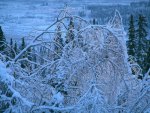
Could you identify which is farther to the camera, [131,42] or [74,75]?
[131,42]

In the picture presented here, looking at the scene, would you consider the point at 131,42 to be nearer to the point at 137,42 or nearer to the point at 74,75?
the point at 137,42

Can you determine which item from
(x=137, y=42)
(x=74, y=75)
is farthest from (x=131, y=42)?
(x=74, y=75)

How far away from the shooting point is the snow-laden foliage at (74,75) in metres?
5.18

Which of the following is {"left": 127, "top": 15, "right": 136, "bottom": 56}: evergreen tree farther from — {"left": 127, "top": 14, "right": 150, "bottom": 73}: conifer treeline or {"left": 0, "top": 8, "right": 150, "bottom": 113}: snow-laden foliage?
{"left": 0, "top": 8, "right": 150, "bottom": 113}: snow-laden foliage

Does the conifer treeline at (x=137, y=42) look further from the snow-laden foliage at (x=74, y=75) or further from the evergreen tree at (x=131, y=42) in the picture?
the snow-laden foliage at (x=74, y=75)

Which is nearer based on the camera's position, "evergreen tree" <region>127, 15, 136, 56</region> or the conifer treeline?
"evergreen tree" <region>127, 15, 136, 56</region>

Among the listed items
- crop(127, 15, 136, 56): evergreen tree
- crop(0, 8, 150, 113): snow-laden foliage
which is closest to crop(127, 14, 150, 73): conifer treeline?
crop(127, 15, 136, 56): evergreen tree

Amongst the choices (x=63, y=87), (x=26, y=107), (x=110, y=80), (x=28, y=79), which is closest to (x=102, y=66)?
(x=110, y=80)

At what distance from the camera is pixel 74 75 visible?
245 inches

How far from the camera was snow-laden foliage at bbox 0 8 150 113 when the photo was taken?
5.18 metres

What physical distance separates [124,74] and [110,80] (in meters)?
0.36

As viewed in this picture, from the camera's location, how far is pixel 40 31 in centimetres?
637

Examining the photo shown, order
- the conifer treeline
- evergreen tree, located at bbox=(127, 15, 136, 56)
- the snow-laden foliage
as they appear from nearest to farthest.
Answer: the snow-laden foliage → evergreen tree, located at bbox=(127, 15, 136, 56) → the conifer treeline

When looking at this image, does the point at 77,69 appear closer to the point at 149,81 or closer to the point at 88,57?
the point at 88,57
